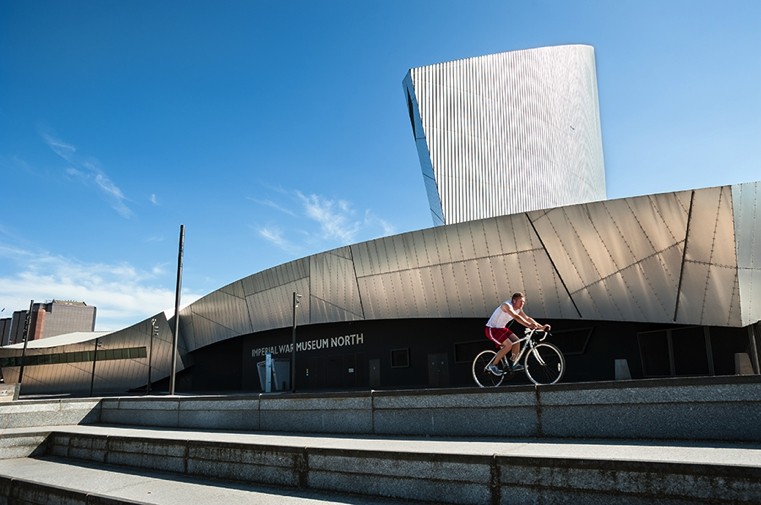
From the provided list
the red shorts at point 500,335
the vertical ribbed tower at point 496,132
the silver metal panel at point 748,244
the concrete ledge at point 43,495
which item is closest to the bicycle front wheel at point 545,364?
the red shorts at point 500,335

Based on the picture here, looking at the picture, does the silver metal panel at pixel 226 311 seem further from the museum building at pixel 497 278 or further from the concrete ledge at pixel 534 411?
the concrete ledge at pixel 534 411

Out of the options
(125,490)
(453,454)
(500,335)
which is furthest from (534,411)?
(125,490)

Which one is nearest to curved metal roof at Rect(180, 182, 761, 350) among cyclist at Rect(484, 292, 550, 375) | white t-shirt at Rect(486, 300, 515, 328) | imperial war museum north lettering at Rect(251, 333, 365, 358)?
imperial war museum north lettering at Rect(251, 333, 365, 358)

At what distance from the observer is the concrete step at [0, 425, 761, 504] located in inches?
154

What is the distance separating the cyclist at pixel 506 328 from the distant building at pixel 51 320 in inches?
5853

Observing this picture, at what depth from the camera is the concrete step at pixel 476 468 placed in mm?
3908

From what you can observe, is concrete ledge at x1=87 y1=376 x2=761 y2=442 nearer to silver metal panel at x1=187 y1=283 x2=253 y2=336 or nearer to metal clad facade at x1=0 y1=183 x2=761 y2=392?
metal clad facade at x1=0 y1=183 x2=761 y2=392

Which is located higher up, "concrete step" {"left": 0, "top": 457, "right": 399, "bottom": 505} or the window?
the window

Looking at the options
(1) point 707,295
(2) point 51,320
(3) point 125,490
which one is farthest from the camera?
(2) point 51,320

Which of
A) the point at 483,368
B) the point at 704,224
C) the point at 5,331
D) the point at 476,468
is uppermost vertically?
the point at 5,331

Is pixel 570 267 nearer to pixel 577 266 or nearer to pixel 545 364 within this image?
pixel 577 266

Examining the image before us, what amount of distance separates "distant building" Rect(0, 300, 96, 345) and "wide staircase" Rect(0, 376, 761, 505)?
146759mm

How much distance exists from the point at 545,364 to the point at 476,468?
4.76 metres

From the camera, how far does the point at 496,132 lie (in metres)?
26.7
